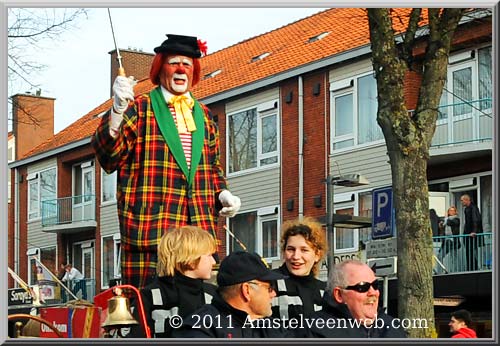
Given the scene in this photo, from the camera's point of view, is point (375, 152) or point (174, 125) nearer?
point (174, 125)

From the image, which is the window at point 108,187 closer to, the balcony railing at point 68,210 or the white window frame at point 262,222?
the balcony railing at point 68,210

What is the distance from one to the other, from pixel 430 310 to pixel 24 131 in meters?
2.33

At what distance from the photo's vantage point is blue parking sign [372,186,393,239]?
6688 mm

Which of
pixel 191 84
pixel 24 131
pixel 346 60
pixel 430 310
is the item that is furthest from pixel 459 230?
pixel 24 131

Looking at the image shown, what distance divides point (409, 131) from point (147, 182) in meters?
2.00

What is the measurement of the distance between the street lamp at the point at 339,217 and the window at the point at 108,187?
3.59 feet

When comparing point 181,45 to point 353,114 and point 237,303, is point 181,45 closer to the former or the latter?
point 353,114

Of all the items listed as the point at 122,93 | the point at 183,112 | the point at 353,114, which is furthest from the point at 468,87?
the point at 122,93

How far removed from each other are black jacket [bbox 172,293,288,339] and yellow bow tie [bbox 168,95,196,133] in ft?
3.26

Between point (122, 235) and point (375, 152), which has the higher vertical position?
point (375, 152)

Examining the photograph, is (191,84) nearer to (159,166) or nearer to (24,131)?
(159,166)

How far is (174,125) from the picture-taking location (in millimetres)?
6148

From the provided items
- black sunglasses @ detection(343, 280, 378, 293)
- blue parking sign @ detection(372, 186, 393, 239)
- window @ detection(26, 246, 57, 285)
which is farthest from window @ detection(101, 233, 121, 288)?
blue parking sign @ detection(372, 186, 393, 239)

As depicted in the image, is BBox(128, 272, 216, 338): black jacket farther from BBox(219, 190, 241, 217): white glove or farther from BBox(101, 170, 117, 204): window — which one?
BBox(101, 170, 117, 204): window
